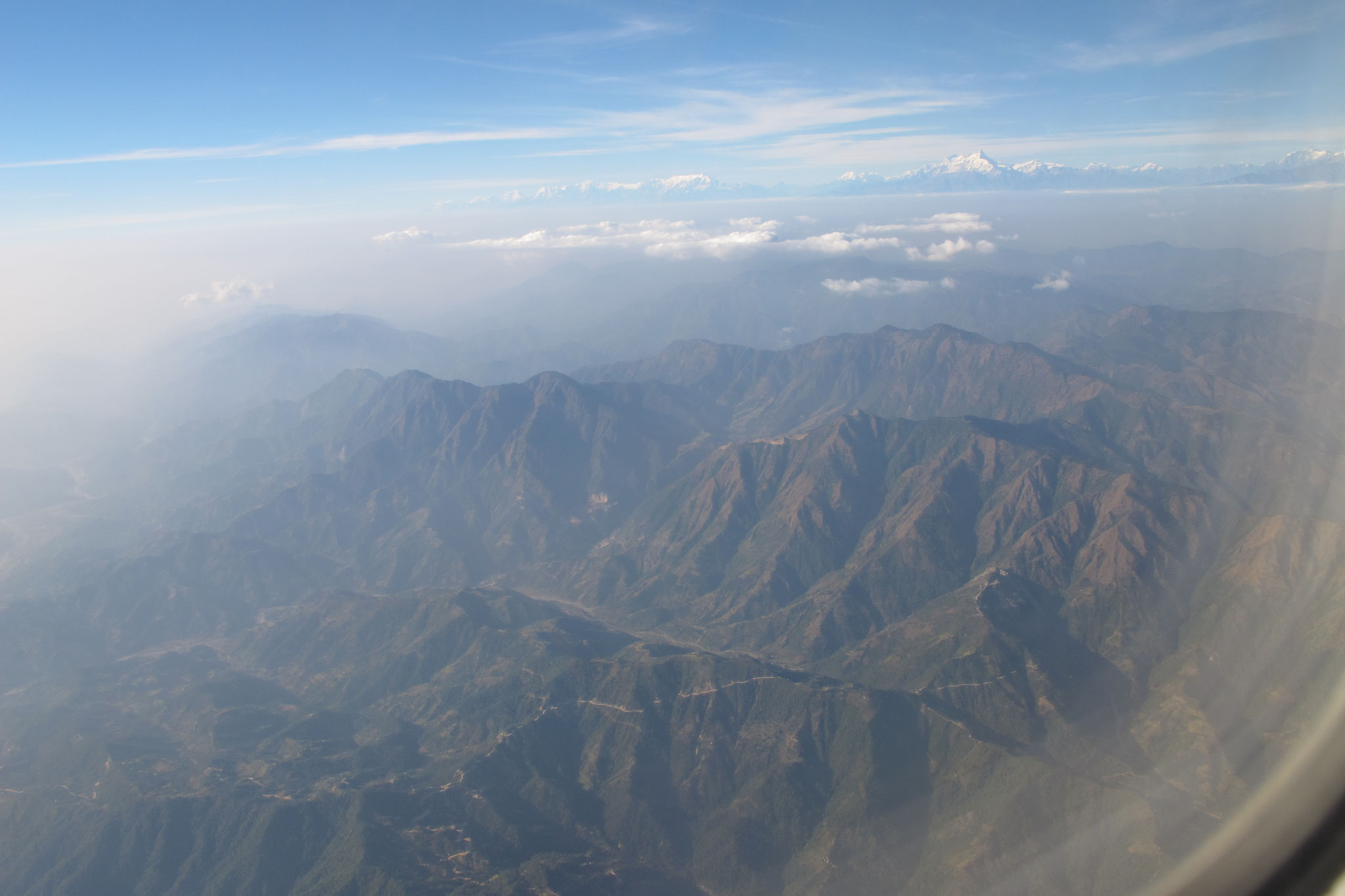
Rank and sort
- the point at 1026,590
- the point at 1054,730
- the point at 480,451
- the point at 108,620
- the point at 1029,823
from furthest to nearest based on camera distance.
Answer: the point at 480,451, the point at 108,620, the point at 1026,590, the point at 1054,730, the point at 1029,823

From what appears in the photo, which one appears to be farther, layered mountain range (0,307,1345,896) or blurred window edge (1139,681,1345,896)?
layered mountain range (0,307,1345,896)

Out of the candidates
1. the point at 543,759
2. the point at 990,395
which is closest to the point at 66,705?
the point at 543,759

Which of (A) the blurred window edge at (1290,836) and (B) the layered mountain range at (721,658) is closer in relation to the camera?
(A) the blurred window edge at (1290,836)

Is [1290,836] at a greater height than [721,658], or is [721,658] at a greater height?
[1290,836]

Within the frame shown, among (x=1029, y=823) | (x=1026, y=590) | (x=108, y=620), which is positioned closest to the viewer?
(x=1029, y=823)

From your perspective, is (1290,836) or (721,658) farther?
(721,658)

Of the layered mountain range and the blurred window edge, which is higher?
the blurred window edge

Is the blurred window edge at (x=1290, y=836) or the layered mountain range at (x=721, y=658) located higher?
the blurred window edge at (x=1290, y=836)

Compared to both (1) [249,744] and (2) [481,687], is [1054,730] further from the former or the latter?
(1) [249,744]
